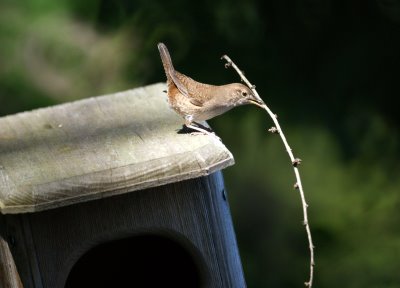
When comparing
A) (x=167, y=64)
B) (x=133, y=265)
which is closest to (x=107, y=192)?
(x=167, y=64)

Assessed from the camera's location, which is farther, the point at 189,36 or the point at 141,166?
the point at 189,36

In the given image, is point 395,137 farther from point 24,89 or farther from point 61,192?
point 61,192

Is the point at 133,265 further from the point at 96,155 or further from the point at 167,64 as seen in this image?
the point at 96,155

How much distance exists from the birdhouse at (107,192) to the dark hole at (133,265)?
9cm

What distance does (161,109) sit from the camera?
125 inches

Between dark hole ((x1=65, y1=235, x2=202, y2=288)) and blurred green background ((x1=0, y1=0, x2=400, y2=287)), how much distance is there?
100 centimetres

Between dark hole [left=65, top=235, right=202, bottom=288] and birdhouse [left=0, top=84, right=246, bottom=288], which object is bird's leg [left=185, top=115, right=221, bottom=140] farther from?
dark hole [left=65, top=235, right=202, bottom=288]

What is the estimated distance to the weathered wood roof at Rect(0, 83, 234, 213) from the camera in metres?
2.55

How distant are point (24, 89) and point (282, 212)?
1.18m

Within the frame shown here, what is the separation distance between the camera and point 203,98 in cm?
310

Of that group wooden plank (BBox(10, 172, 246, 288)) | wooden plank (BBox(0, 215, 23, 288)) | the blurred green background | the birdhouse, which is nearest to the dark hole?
the birdhouse

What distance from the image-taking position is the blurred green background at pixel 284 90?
4.30 m

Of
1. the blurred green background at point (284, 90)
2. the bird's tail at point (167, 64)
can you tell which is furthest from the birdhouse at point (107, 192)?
the blurred green background at point (284, 90)

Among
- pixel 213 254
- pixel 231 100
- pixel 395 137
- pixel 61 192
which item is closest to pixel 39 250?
pixel 61 192
